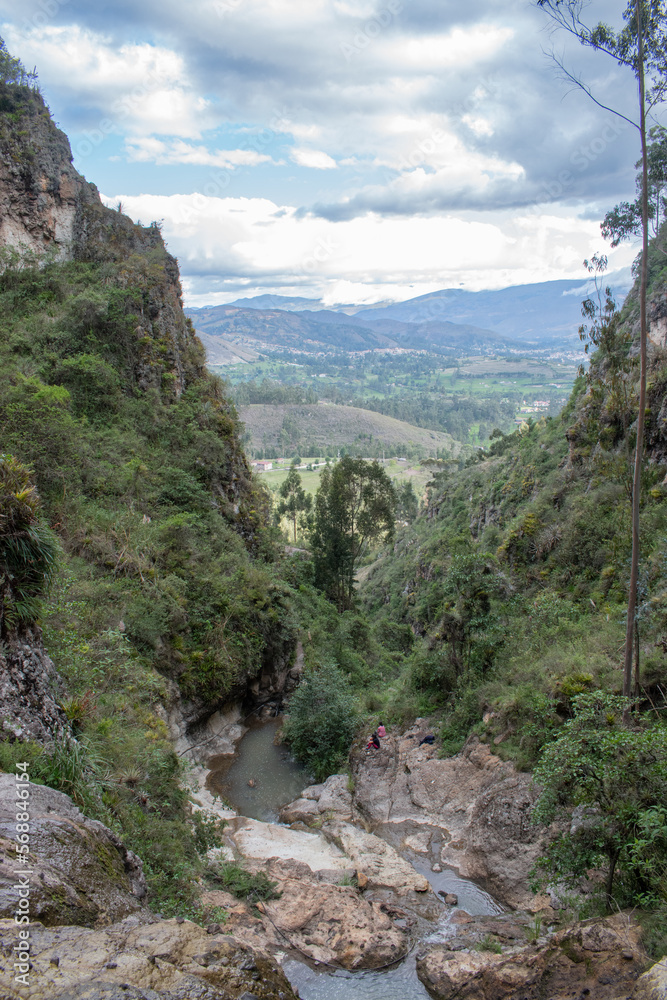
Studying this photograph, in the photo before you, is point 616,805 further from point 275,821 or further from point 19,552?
point 275,821

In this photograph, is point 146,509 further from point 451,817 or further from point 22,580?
point 451,817

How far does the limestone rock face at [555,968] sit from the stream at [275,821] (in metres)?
0.53

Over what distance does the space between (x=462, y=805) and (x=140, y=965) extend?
901cm

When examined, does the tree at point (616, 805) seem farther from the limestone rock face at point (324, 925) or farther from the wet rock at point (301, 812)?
the wet rock at point (301, 812)

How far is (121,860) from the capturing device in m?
5.68

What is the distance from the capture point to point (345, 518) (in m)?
30.6

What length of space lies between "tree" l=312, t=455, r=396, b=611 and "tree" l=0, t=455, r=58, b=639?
23516mm

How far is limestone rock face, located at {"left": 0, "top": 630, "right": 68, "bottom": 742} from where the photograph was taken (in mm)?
6027

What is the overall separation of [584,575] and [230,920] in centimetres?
1338

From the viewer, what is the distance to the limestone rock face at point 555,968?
199 inches

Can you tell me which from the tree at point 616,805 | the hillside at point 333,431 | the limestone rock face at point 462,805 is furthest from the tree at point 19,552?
the hillside at point 333,431

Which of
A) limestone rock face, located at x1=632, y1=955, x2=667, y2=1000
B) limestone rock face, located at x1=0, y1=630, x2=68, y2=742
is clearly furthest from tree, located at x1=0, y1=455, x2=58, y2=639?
limestone rock face, located at x1=632, y1=955, x2=667, y2=1000

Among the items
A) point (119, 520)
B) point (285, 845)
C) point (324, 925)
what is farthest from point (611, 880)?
point (119, 520)

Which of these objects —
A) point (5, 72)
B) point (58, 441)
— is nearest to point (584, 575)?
point (58, 441)
